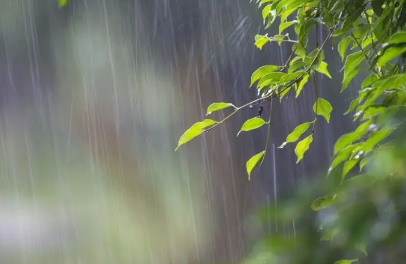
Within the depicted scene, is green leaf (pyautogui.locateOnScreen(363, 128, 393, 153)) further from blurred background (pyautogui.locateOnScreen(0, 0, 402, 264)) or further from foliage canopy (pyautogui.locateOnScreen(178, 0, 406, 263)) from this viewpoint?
blurred background (pyautogui.locateOnScreen(0, 0, 402, 264))

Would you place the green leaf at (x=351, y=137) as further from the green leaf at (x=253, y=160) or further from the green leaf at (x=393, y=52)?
the green leaf at (x=253, y=160)

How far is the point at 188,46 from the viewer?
7.20ft

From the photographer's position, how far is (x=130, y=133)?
2.31 m

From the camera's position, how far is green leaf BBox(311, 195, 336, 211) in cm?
26

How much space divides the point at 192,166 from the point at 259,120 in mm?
1638

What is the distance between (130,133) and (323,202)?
207 cm

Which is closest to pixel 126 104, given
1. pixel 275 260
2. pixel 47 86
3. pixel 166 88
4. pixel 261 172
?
pixel 166 88

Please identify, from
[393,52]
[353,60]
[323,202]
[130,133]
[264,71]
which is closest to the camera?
[323,202]

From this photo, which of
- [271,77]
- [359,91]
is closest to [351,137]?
[359,91]

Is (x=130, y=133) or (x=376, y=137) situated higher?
(x=130, y=133)

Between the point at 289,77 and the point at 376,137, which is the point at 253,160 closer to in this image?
the point at 289,77

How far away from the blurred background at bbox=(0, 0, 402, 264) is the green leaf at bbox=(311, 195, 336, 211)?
1.73 m

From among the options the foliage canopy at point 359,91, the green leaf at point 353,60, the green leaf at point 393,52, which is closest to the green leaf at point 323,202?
the foliage canopy at point 359,91

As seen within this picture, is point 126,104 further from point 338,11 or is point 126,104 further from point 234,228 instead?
point 338,11
